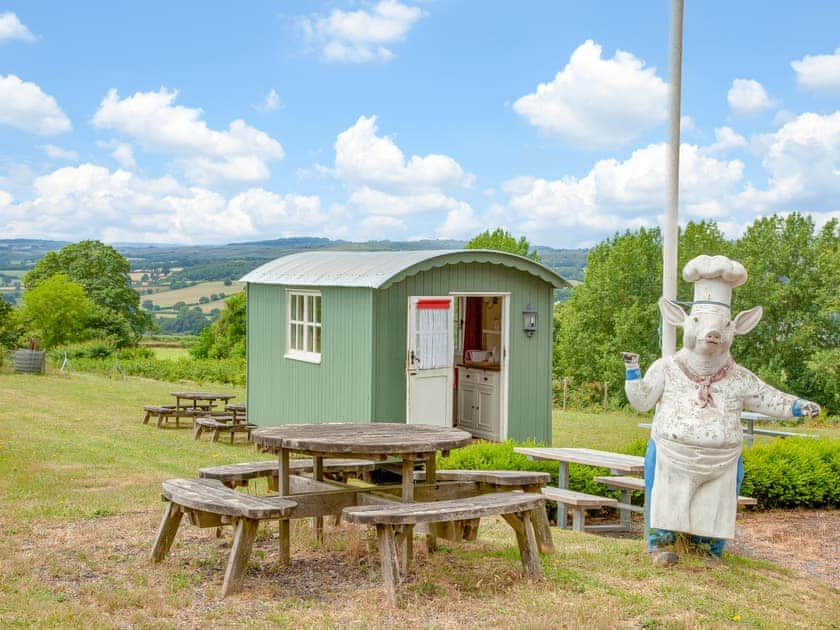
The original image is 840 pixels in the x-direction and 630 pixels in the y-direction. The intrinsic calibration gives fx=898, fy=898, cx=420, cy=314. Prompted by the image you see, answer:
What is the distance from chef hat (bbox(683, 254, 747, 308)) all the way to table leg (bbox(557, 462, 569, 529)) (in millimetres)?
2904

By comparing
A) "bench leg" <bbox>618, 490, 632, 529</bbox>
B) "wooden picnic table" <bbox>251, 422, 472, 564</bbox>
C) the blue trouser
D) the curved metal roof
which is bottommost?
"bench leg" <bbox>618, 490, 632, 529</bbox>

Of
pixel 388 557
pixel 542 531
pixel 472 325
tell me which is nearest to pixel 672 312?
pixel 542 531

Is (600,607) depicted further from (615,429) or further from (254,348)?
(615,429)

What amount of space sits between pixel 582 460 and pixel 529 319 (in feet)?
14.6

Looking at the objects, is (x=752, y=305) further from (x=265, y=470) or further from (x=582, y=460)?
(x=265, y=470)

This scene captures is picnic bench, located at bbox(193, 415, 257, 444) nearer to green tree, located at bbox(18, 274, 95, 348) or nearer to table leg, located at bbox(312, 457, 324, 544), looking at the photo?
table leg, located at bbox(312, 457, 324, 544)

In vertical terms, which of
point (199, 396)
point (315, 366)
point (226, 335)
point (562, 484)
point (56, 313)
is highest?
point (56, 313)

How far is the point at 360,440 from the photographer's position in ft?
18.9

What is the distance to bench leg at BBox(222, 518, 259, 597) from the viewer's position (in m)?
5.25

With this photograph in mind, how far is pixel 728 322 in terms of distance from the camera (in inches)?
243

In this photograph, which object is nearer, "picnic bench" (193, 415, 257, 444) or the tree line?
"picnic bench" (193, 415, 257, 444)

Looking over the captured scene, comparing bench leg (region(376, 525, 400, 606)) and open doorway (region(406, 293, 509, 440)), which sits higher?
open doorway (region(406, 293, 509, 440))

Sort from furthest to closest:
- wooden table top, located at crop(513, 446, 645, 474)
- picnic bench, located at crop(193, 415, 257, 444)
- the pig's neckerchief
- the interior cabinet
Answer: picnic bench, located at crop(193, 415, 257, 444) < the interior cabinet < wooden table top, located at crop(513, 446, 645, 474) < the pig's neckerchief

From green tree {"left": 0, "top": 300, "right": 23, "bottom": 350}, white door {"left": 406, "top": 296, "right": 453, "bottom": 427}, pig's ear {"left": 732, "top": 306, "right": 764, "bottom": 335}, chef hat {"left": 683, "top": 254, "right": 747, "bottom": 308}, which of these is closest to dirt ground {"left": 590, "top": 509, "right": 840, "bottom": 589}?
pig's ear {"left": 732, "top": 306, "right": 764, "bottom": 335}
